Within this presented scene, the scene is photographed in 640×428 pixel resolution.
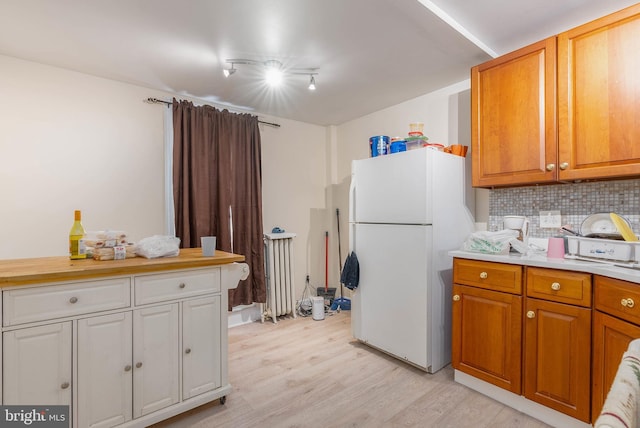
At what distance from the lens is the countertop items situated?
4.69ft

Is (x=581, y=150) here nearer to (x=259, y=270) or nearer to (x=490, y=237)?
(x=490, y=237)

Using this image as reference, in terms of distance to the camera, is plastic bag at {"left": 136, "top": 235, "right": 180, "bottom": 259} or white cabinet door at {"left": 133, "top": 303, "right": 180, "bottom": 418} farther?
plastic bag at {"left": 136, "top": 235, "right": 180, "bottom": 259}

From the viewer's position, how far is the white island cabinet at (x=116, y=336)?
1.38 metres

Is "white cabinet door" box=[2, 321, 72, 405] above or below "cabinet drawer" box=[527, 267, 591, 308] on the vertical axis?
below

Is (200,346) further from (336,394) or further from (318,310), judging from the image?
(318,310)

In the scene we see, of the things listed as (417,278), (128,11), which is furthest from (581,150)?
(128,11)

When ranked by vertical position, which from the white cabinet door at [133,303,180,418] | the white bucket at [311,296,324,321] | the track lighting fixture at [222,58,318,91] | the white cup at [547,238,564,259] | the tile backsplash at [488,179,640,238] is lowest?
Answer: the white bucket at [311,296,324,321]

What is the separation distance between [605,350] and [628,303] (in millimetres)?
278

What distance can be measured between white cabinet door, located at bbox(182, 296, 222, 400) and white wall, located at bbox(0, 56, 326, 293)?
1432 mm

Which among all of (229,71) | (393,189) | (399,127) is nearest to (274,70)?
(229,71)

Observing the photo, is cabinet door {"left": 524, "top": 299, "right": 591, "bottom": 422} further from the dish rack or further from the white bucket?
the white bucket

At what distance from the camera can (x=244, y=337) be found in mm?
3051

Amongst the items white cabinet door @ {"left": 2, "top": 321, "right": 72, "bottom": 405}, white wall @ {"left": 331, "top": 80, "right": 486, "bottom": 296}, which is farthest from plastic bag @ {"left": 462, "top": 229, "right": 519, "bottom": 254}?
white cabinet door @ {"left": 2, "top": 321, "right": 72, "bottom": 405}

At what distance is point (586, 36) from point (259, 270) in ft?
10.4
